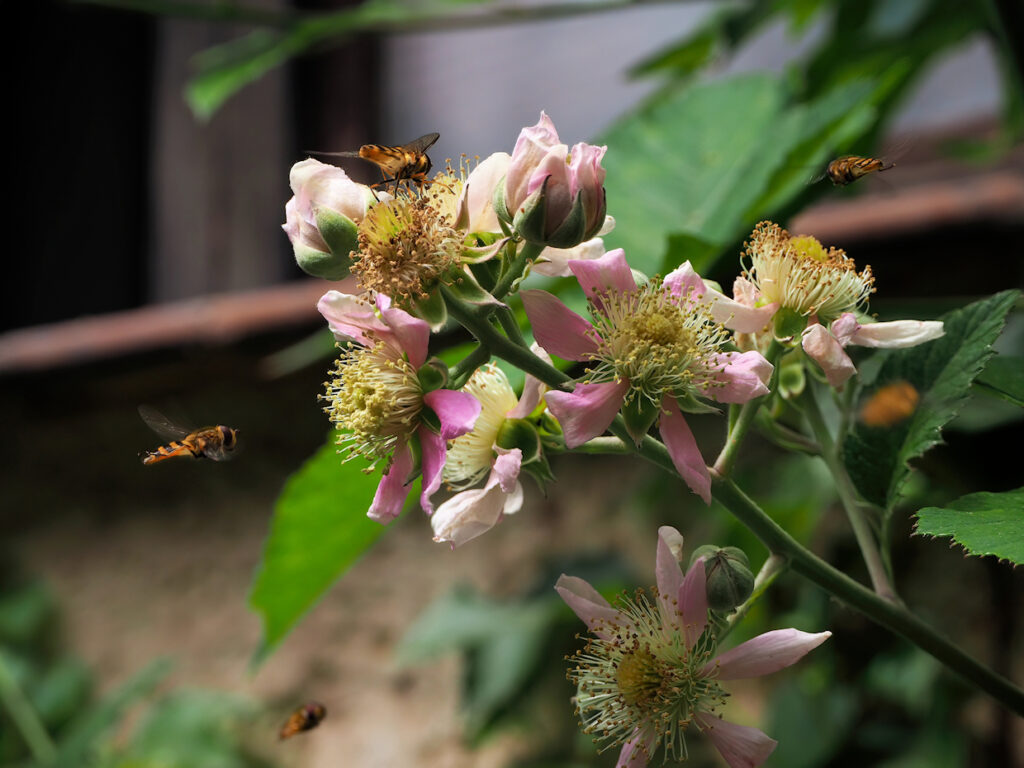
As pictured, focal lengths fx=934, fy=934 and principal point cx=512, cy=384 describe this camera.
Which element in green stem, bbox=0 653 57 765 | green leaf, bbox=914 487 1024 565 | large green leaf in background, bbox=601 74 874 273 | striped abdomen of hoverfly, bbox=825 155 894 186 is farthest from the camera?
green stem, bbox=0 653 57 765

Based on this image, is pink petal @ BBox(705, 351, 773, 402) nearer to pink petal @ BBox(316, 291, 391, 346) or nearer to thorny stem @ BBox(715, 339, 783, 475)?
thorny stem @ BBox(715, 339, 783, 475)

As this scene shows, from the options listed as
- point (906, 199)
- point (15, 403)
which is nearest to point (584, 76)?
point (906, 199)

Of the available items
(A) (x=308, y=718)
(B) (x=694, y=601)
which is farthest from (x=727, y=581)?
(A) (x=308, y=718)

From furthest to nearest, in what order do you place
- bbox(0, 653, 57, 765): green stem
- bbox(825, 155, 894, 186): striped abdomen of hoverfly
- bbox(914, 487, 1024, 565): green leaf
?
bbox(0, 653, 57, 765): green stem
bbox(825, 155, 894, 186): striped abdomen of hoverfly
bbox(914, 487, 1024, 565): green leaf

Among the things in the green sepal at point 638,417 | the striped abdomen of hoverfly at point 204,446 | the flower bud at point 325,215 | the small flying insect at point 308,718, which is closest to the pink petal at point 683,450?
the green sepal at point 638,417

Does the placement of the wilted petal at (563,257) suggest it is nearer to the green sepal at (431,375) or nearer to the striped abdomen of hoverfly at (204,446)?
the green sepal at (431,375)

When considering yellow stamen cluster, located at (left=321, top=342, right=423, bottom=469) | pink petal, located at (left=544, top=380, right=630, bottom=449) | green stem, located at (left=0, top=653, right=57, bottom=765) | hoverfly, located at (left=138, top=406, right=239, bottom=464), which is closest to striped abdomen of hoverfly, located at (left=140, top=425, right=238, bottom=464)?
hoverfly, located at (left=138, top=406, right=239, bottom=464)

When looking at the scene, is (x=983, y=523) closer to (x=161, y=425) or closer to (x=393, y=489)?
(x=393, y=489)

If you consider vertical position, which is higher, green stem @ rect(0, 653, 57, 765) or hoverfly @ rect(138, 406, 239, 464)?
hoverfly @ rect(138, 406, 239, 464)
